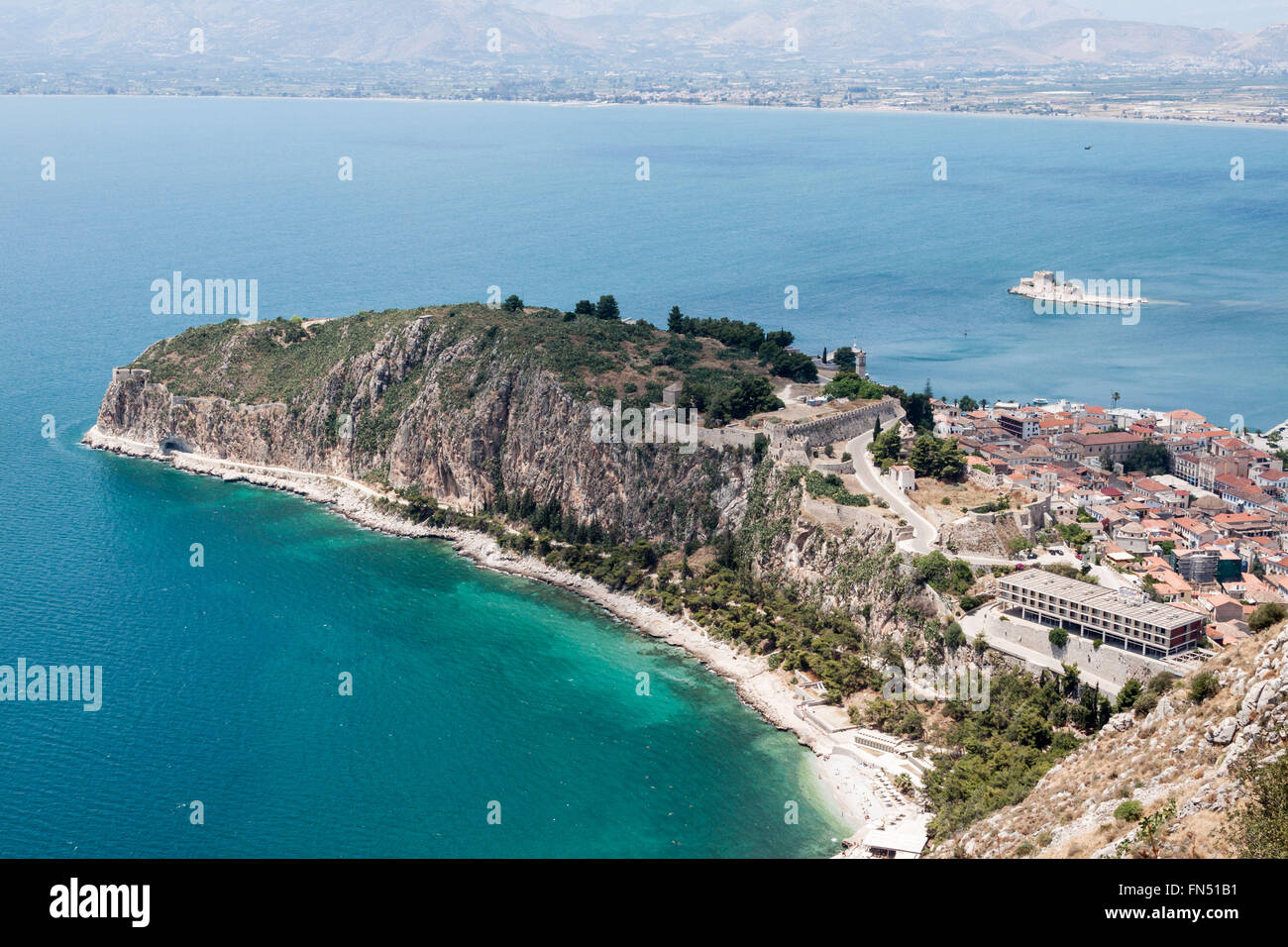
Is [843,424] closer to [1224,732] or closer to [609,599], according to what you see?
[609,599]

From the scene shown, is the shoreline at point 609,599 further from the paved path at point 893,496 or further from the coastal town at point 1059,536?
the paved path at point 893,496

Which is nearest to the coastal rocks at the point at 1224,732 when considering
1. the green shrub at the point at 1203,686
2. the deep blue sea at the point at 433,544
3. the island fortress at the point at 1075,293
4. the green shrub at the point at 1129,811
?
the green shrub at the point at 1129,811

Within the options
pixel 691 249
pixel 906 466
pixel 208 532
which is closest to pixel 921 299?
pixel 691 249

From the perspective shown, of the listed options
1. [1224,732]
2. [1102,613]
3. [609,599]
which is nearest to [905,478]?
[1102,613]

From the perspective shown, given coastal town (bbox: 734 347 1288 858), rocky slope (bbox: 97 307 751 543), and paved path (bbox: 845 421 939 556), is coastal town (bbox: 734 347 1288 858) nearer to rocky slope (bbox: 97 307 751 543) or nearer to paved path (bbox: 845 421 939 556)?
paved path (bbox: 845 421 939 556)

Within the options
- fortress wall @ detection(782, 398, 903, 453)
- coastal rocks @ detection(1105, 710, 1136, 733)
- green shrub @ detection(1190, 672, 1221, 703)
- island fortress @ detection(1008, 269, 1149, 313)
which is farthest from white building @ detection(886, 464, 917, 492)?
island fortress @ detection(1008, 269, 1149, 313)
